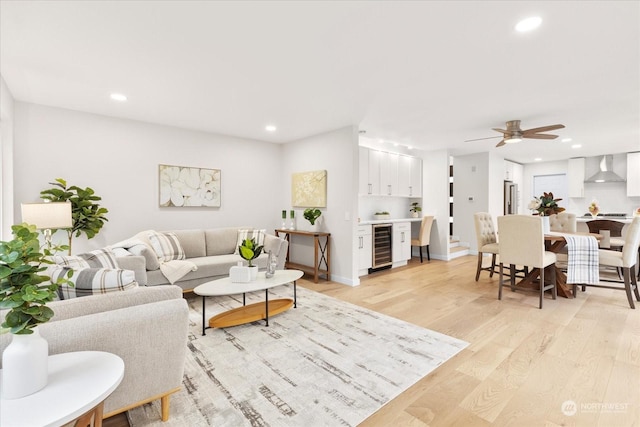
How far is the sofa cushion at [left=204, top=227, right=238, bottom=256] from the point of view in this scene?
479cm

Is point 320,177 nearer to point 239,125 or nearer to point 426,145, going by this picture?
point 239,125

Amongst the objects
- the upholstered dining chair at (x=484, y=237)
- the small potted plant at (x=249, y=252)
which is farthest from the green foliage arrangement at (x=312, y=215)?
the upholstered dining chair at (x=484, y=237)

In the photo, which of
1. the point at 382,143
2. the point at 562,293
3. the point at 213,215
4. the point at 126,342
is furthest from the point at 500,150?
the point at 126,342

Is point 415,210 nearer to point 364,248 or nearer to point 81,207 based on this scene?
point 364,248

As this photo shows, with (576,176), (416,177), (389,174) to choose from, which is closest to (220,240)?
(389,174)

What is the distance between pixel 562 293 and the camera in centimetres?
413

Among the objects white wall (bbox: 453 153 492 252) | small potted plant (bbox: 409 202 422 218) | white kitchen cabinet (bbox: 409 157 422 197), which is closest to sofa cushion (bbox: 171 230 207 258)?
white kitchen cabinet (bbox: 409 157 422 197)

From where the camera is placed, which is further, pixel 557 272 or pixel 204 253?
pixel 204 253

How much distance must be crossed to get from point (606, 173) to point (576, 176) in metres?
0.57

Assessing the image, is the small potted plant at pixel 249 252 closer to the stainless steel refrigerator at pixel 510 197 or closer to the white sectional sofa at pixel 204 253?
the white sectional sofa at pixel 204 253

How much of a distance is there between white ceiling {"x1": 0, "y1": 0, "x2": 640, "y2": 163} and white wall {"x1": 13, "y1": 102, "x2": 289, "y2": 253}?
264 millimetres

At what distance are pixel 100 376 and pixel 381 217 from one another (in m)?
5.50

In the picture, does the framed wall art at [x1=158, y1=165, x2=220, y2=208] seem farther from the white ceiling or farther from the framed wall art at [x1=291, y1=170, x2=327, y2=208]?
the framed wall art at [x1=291, y1=170, x2=327, y2=208]

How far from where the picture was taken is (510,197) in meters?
7.99
